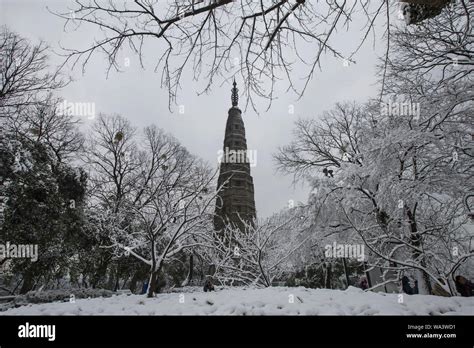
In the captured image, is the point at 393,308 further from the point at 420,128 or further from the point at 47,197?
the point at 47,197

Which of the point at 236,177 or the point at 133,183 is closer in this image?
the point at 133,183

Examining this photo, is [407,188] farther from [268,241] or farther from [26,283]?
[26,283]

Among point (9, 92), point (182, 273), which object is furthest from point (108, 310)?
point (182, 273)

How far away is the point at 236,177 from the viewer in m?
33.3

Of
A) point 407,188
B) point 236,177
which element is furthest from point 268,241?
point 236,177

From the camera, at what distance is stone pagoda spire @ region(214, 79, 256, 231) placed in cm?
3148

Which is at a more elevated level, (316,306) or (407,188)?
(407,188)

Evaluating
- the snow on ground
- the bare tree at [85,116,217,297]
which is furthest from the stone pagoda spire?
the snow on ground

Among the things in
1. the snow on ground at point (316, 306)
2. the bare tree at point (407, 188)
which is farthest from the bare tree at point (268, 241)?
the snow on ground at point (316, 306)

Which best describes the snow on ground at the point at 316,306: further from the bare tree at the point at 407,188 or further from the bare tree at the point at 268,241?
the bare tree at the point at 268,241

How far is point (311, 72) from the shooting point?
3.08 m

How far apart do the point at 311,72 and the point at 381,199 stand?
250 inches

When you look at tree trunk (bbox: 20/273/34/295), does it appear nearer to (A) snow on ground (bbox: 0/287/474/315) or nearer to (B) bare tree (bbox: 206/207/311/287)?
(A) snow on ground (bbox: 0/287/474/315)
